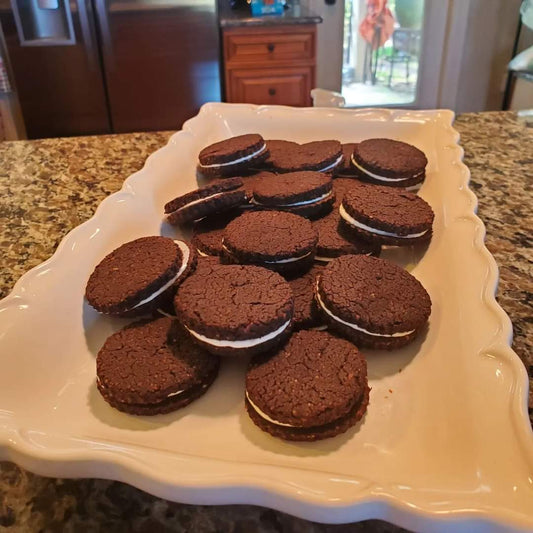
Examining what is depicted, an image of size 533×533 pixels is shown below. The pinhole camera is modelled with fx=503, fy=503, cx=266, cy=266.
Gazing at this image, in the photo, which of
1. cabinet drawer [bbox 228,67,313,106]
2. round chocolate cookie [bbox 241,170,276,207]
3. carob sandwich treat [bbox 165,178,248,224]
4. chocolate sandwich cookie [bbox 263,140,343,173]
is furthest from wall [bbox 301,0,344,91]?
carob sandwich treat [bbox 165,178,248,224]

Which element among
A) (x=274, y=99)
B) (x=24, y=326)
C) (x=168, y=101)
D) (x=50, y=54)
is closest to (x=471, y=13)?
(x=274, y=99)

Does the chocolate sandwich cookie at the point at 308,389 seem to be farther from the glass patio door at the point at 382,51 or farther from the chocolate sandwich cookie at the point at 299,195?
the glass patio door at the point at 382,51

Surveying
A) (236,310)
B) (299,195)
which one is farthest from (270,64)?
(236,310)

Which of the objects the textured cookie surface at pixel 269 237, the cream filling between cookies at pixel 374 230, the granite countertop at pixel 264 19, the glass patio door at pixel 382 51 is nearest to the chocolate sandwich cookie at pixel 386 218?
the cream filling between cookies at pixel 374 230

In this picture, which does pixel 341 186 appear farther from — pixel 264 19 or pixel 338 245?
pixel 264 19

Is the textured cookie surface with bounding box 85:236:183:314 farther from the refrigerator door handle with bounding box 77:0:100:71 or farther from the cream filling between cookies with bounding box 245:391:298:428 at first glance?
the refrigerator door handle with bounding box 77:0:100:71

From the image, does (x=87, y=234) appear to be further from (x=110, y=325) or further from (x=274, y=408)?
(x=274, y=408)
